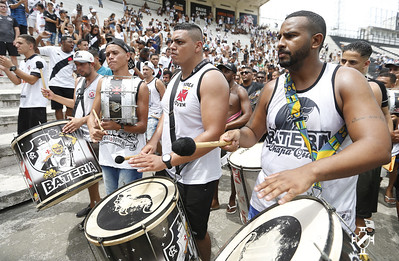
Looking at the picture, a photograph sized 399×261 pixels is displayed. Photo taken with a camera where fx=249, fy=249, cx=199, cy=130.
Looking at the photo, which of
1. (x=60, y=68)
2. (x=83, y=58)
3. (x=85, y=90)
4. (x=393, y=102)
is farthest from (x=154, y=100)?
(x=393, y=102)

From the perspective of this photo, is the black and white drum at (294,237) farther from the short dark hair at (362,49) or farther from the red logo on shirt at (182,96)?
the short dark hair at (362,49)

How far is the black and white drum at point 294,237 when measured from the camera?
911 millimetres

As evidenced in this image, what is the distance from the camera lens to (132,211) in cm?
183

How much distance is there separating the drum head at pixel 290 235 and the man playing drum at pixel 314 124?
0.50ft

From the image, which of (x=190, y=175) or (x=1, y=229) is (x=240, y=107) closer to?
(x=190, y=175)

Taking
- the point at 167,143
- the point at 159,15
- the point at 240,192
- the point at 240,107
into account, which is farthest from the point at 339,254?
the point at 159,15

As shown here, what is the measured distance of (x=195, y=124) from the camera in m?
2.14

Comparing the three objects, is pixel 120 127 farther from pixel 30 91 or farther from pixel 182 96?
pixel 30 91

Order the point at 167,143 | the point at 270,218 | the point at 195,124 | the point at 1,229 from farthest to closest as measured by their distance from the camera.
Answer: the point at 1,229, the point at 167,143, the point at 195,124, the point at 270,218

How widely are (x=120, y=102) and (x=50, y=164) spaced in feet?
3.28

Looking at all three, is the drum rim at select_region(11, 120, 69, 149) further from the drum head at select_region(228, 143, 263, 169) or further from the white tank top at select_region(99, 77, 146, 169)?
the drum head at select_region(228, 143, 263, 169)

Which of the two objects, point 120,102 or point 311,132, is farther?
point 120,102

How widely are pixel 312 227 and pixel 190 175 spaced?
4.07 feet

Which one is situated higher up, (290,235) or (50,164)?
(290,235)
